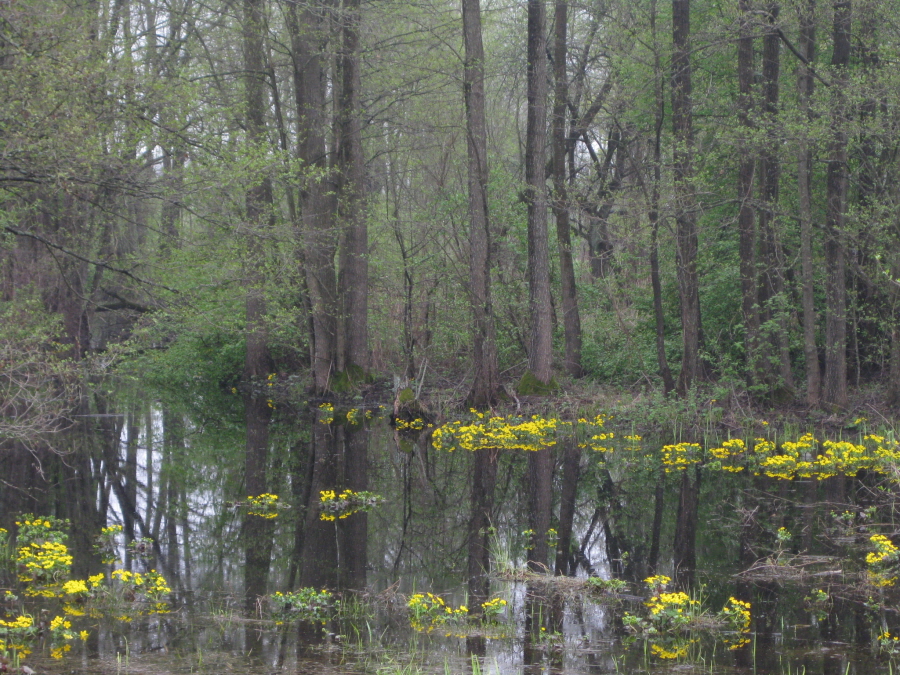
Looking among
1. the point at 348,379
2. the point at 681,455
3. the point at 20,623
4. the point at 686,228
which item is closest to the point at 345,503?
the point at 20,623

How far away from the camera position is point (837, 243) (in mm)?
15047

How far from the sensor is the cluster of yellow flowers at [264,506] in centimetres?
1006

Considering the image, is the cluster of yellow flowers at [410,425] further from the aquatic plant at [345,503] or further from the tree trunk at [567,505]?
the aquatic plant at [345,503]

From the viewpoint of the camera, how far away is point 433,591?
7164 mm

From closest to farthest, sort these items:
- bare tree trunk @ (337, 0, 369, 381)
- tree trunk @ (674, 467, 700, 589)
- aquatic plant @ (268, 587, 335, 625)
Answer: aquatic plant @ (268, 587, 335, 625) → tree trunk @ (674, 467, 700, 589) → bare tree trunk @ (337, 0, 369, 381)

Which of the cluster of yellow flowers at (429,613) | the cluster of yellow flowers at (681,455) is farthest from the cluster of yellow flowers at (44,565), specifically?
the cluster of yellow flowers at (681,455)

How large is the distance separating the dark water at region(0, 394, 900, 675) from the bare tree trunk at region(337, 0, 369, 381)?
5.78 m

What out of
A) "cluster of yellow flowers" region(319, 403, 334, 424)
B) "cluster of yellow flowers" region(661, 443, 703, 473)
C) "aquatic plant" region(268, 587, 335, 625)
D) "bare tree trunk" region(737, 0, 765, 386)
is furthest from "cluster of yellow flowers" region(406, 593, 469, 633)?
"cluster of yellow flowers" region(319, 403, 334, 424)

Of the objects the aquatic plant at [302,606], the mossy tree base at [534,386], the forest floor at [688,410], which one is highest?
the mossy tree base at [534,386]

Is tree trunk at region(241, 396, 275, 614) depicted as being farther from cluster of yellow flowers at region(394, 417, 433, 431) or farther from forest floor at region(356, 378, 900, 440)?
Answer: forest floor at region(356, 378, 900, 440)

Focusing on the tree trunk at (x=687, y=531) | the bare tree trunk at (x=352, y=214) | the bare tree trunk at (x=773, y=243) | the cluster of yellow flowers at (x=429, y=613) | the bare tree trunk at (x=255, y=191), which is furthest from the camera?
the bare tree trunk at (x=352, y=214)

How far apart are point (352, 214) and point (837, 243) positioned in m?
10.1

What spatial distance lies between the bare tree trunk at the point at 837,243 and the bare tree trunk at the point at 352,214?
30.4 ft

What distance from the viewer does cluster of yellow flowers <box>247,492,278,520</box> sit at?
10.1m
